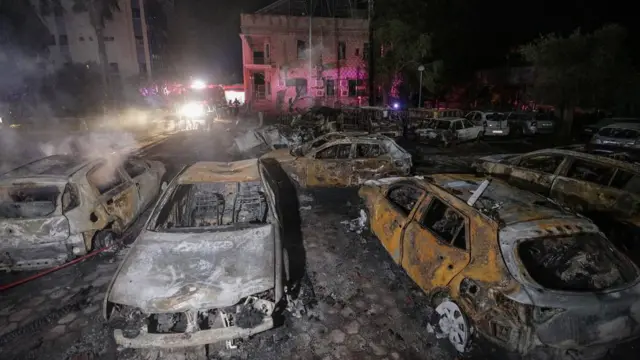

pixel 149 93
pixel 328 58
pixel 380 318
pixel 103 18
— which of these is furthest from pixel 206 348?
pixel 103 18

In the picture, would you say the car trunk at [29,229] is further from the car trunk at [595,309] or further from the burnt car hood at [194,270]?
the car trunk at [595,309]

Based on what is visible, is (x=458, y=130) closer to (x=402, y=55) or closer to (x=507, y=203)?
(x=507, y=203)

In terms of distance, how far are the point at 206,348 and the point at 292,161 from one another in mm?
5428

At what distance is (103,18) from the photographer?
119 feet

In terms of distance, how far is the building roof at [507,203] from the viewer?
3.60 m

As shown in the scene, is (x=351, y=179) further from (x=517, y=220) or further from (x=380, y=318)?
(x=517, y=220)

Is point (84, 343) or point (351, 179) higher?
point (351, 179)

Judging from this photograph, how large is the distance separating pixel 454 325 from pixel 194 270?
2833 millimetres

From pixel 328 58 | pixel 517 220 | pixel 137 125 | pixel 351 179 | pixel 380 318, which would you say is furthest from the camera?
pixel 328 58

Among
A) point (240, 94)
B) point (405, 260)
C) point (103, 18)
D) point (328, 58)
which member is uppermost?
point (103, 18)

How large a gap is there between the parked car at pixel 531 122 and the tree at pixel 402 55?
36.8 ft

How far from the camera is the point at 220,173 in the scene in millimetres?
5199

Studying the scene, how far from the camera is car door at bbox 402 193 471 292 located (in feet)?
12.1

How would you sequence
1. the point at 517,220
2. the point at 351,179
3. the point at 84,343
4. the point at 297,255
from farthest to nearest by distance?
the point at 351,179 → the point at 297,255 → the point at 84,343 → the point at 517,220
